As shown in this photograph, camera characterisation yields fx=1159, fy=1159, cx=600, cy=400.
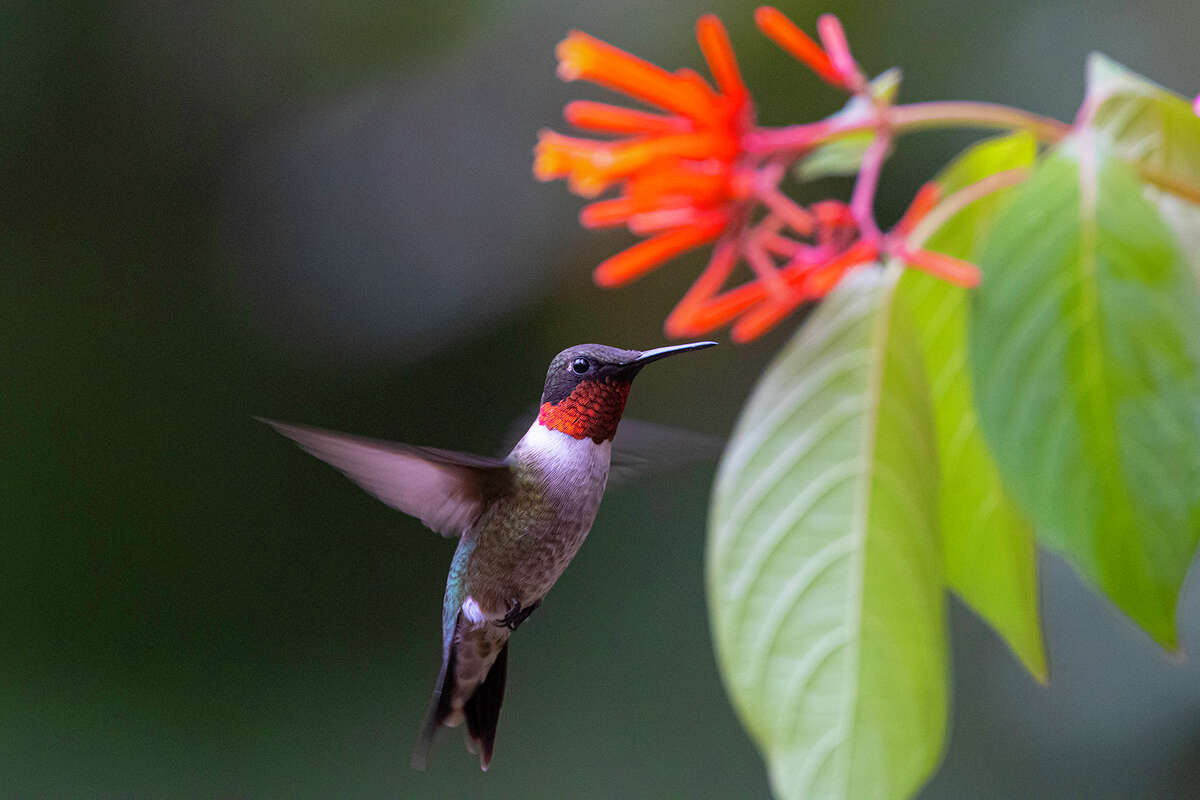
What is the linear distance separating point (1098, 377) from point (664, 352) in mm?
155

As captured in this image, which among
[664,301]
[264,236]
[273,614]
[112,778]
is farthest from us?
[264,236]

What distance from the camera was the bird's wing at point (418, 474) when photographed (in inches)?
15.5

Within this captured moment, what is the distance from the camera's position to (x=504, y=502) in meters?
0.50

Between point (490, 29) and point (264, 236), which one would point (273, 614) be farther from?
point (490, 29)

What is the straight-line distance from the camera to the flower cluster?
43 cm

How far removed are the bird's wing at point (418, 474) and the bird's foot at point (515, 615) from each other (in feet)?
0.14

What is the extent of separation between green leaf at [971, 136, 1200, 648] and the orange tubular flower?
10 centimetres

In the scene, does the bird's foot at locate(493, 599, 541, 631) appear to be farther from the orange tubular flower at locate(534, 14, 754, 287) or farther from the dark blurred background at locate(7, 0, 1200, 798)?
the dark blurred background at locate(7, 0, 1200, 798)

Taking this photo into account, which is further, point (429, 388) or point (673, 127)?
point (429, 388)

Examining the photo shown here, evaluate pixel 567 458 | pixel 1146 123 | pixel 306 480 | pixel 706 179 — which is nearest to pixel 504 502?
pixel 567 458

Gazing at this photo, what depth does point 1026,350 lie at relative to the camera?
418mm

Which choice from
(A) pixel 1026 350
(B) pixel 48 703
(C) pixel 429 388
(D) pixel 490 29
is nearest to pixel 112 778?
(B) pixel 48 703

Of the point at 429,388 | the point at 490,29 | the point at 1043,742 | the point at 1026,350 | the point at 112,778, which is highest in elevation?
the point at 490,29

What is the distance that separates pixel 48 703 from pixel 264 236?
0.79m
